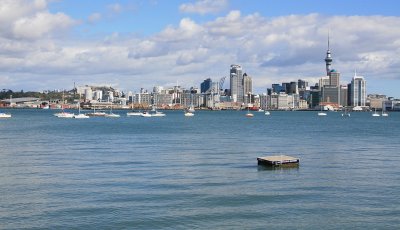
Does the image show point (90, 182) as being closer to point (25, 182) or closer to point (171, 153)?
point (25, 182)

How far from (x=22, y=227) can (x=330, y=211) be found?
1674 centimetres

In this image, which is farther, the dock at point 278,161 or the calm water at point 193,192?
the dock at point 278,161

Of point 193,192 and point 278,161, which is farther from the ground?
point 278,161

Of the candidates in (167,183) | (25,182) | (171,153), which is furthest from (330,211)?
(171,153)

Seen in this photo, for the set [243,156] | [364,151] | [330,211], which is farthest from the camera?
[364,151]

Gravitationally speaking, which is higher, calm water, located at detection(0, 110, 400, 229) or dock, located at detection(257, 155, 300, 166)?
dock, located at detection(257, 155, 300, 166)

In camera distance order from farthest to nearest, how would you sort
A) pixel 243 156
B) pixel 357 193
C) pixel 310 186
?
pixel 243 156
pixel 310 186
pixel 357 193

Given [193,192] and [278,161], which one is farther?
[278,161]

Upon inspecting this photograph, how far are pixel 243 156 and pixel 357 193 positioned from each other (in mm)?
22942

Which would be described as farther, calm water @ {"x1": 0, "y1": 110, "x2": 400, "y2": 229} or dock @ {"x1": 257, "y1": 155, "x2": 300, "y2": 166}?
dock @ {"x1": 257, "y1": 155, "x2": 300, "y2": 166}

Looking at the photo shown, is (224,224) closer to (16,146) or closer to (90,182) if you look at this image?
(90,182)

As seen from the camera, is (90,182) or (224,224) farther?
(90,182)

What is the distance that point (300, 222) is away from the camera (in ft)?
94.0

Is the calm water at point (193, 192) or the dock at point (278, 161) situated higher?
the dock at point (278, 161)
